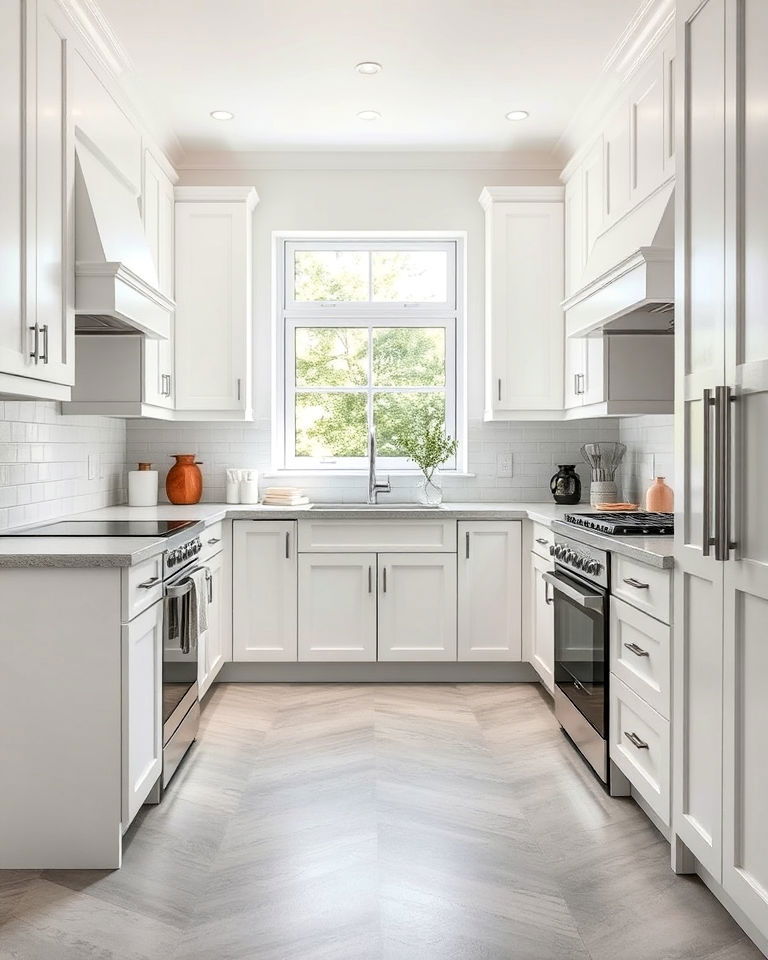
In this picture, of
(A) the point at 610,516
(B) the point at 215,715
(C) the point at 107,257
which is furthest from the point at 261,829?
(C) the point at 107,257

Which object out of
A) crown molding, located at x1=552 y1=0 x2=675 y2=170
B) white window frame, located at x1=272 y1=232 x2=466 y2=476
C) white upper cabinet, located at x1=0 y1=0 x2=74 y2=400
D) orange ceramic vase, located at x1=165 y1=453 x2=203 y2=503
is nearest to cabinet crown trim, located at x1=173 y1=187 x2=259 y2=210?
white window frame, located at x1=272 y1=232 x2=466 y2=476

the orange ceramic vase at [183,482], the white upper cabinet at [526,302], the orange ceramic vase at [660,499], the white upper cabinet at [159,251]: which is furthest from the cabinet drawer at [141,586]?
the white upper cabinet at [526,302]

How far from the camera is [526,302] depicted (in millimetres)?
4516

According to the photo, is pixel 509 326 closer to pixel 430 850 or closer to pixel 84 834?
pixel 430 850

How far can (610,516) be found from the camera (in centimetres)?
334

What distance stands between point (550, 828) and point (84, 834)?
1.42 m

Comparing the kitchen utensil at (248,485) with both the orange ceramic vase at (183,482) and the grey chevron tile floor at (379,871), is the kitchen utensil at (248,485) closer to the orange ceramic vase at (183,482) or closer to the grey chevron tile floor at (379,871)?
the orange ceramic vase at (183,482)

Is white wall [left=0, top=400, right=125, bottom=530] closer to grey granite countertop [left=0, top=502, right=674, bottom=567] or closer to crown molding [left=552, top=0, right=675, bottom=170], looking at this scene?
grey granite countertop [left=0, top=502, right=674, bottom=567]

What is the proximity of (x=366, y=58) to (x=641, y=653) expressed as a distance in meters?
2.65

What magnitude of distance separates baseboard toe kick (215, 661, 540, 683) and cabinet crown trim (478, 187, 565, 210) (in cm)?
250

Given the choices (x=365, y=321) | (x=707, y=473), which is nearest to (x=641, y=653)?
(x=707, y=473)

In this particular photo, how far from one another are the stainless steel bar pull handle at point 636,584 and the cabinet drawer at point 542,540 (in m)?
1.00

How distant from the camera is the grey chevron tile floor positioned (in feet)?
6.60

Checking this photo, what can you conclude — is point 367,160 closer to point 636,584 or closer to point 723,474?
point 636,584
